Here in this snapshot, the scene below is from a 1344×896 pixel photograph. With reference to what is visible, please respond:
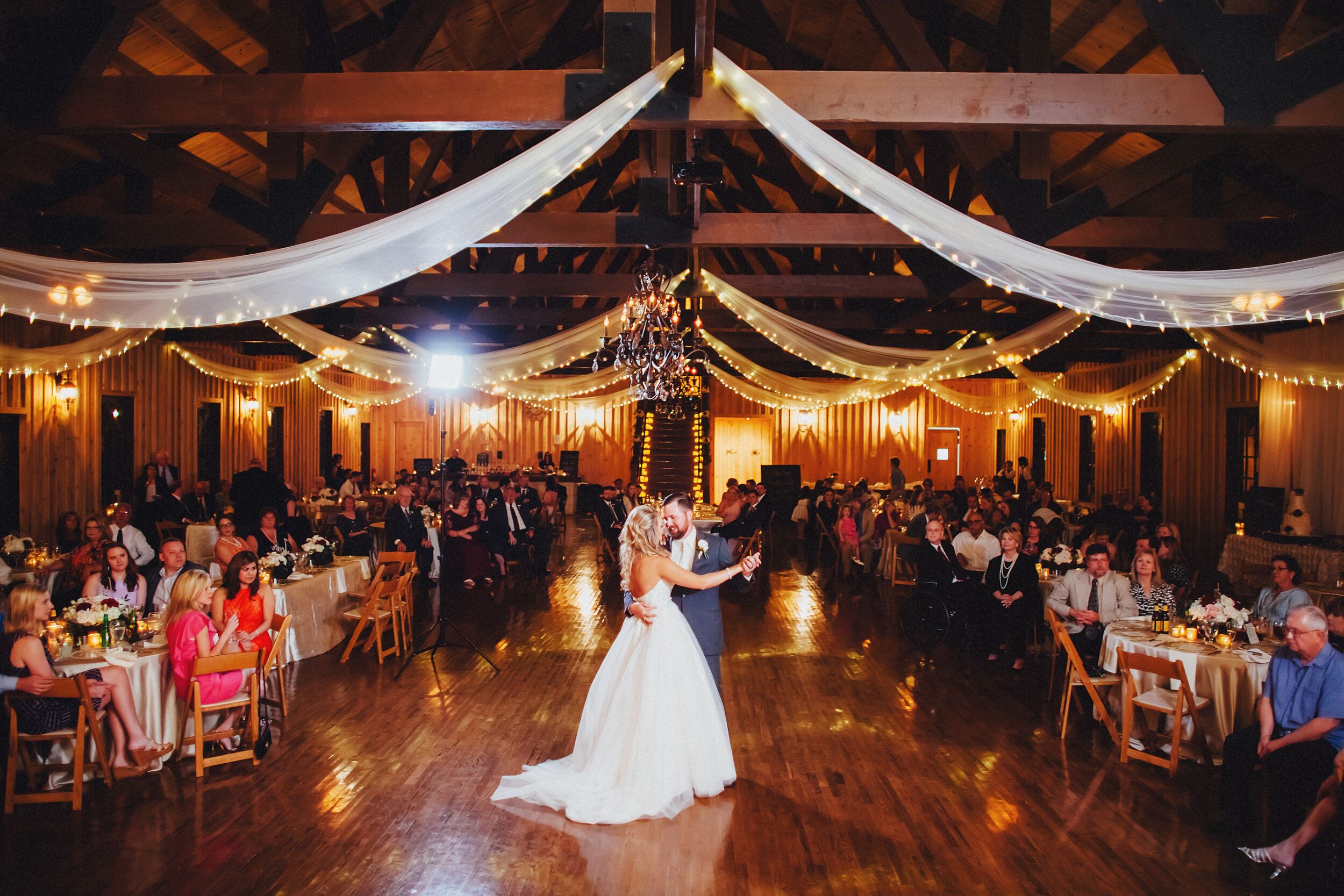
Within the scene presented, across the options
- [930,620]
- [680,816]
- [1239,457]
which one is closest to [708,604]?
[680,816]

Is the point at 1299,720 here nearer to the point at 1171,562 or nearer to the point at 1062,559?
the point at 1062,559

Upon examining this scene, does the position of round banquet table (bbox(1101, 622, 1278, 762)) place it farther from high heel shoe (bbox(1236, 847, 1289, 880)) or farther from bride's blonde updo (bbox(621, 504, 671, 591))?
bride's blonde updo (bbox(621, 504, 671, 591))

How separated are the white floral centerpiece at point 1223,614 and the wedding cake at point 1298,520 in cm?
535

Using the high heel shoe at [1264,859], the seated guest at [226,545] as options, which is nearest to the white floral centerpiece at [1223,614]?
the high heel shoe at [1264,859]

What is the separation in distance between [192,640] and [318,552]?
8.99ft

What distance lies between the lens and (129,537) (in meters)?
7.54

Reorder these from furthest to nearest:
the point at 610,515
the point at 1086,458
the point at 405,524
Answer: the point at 1086,458 < the point at 610,515 < the point at 405,524

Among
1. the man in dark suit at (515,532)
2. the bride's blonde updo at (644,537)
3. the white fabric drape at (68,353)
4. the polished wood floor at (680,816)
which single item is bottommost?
the polished wood floor at (680,816)

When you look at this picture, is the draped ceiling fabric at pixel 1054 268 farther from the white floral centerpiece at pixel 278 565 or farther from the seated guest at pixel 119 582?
the white floral centerpiece at pixel 278 565

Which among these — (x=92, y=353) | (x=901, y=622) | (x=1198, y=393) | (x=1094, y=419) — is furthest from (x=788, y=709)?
(x=1094, y=419)

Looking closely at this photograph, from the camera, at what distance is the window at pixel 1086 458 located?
15594mm

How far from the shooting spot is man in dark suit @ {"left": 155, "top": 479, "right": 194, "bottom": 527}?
10273mm

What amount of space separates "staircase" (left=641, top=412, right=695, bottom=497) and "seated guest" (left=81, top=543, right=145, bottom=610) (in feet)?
37.7

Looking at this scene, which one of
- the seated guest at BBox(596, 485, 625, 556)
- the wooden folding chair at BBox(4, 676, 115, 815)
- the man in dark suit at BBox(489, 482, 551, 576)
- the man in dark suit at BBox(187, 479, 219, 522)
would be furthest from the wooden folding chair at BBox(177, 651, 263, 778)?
the man in dark suit at BBox(187, 479, 219, 522)
